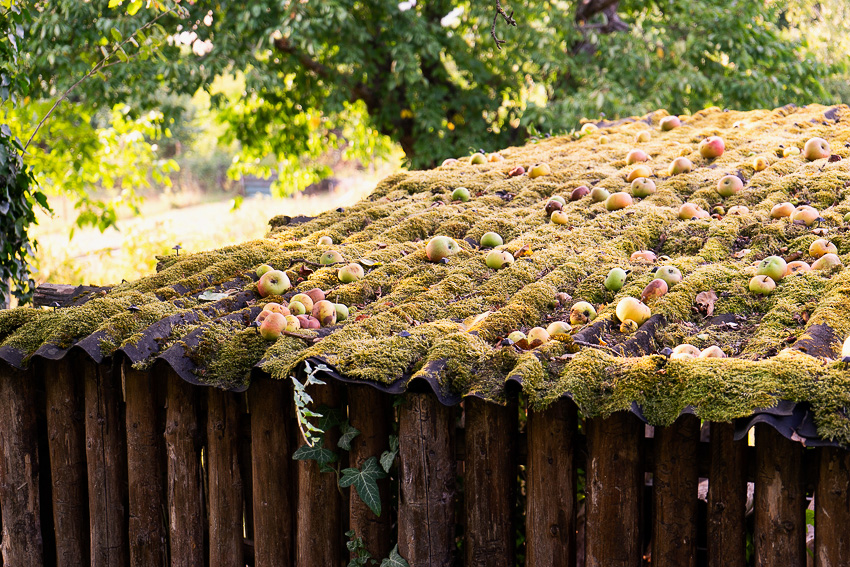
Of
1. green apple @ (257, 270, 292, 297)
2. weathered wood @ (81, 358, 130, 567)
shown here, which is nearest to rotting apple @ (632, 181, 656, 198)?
green apple @ (257, 270, 292, 297)

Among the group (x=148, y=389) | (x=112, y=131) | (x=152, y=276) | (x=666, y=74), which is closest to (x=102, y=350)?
(x=148, y=389)

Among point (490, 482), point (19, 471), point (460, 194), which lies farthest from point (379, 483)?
point (460, 194)

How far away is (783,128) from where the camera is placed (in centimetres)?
549

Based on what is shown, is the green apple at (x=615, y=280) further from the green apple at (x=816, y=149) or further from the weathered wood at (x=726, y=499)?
the green apple at (x=816, y=149)

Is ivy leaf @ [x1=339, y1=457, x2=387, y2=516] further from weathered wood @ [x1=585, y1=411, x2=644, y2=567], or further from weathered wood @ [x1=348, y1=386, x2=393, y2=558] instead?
weathered wood @ [x1=585, y1=411, x2=644, y2=567]

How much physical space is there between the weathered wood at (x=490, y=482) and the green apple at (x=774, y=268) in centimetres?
117

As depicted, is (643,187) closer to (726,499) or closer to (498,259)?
(498,259)

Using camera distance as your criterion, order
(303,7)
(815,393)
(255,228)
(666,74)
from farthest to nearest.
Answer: (255,228)
(666,74)
(303,7)
(815,393)

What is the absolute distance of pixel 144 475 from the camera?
2.92 metres

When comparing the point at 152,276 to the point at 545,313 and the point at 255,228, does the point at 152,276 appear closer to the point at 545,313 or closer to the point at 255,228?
the point at 545,313

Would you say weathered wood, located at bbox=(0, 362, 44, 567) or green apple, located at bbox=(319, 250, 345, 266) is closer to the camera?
weathered wood, located at bbox=(0, 362, 44, 567)

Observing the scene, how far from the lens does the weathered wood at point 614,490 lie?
2.21 meters

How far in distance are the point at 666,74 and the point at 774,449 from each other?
7.86m

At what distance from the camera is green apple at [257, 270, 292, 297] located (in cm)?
316
